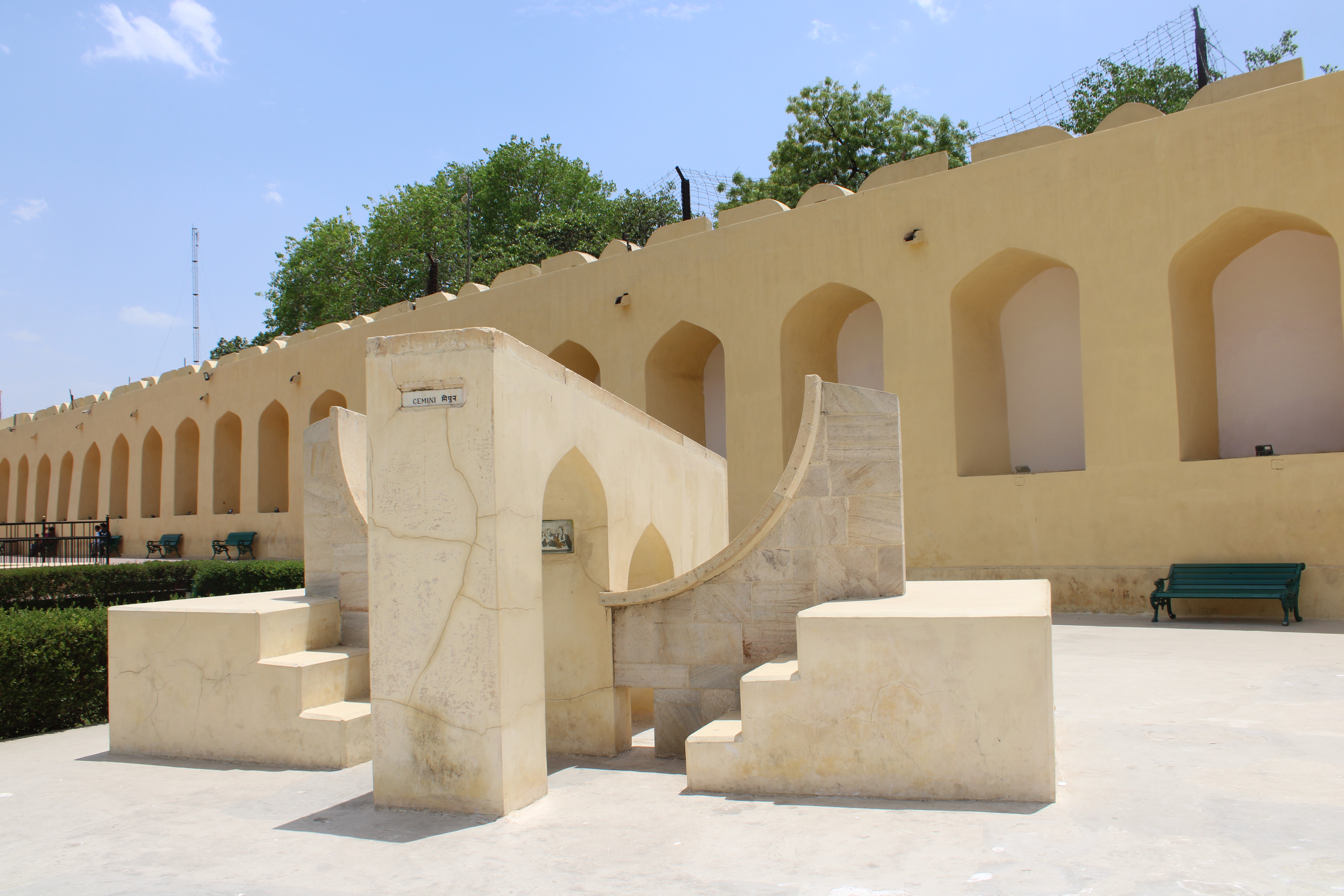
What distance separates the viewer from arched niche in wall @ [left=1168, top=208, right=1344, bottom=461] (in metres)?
10.8

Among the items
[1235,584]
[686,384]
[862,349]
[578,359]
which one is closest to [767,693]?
[1235,584]

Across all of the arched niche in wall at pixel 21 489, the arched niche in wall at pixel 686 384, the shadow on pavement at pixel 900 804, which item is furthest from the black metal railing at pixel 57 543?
the shadow on pavement at pixel 900 804

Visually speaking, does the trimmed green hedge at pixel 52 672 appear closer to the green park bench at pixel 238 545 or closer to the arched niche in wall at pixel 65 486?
the green park bench at pixel 238 545

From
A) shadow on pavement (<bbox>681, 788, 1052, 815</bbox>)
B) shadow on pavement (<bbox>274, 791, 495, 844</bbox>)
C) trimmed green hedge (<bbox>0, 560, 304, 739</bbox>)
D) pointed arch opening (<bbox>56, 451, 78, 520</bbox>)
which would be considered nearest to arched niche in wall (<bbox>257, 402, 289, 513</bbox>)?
pointed arch opening (<bbox>56, 451, 78, 520</bbox>)

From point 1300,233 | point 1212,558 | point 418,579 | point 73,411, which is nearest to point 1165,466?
point 1212,558

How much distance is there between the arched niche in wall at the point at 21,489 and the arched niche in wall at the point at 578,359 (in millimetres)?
26260

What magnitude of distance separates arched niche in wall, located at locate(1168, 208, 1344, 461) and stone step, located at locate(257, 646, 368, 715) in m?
8.66

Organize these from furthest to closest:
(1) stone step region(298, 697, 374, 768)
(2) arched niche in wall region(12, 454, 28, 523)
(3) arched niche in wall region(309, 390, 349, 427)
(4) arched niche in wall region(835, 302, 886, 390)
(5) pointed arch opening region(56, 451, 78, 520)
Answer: (2) arched niche in wall region(12, 454, 28, 523) → (5) pointed arch opening region(56, 451, 78, 520) → (3) arched niche in wall region(309, 390, 349, 427) → (4) arched niche in wall region(835, 302, 886, 390) → (1) stone step region(298, 697, 374, 768)

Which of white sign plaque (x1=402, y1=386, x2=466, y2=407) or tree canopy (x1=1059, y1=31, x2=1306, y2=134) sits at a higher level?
tree canopy (x1=1059, y1=31, x2=1306, y2=134)

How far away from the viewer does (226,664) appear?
5746 mm

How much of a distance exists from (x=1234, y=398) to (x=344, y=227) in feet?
106

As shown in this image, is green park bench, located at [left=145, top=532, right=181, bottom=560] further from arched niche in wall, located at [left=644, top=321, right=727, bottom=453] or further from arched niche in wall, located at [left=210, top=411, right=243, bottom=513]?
arched niche in wall, located at [left=644, top=321, right=727, bottom=453]

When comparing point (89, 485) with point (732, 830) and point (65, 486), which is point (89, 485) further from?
point (732, 830)

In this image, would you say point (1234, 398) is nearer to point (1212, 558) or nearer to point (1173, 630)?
point (1212, 558)
